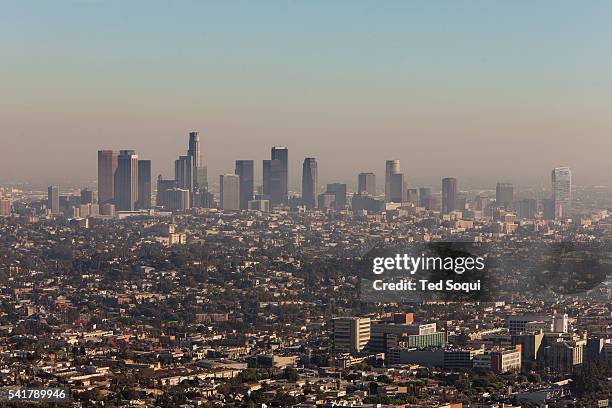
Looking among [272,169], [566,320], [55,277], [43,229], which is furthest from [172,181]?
[566,320]

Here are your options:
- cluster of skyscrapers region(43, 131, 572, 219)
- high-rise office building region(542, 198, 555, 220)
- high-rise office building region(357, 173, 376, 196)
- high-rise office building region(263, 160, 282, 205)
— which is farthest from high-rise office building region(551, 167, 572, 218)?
high-rise office building region(263, 160, 282, 205)

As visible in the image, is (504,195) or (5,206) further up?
(504,195)

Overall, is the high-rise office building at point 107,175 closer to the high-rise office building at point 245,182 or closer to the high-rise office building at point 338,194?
the high-rise office building at point 245,182

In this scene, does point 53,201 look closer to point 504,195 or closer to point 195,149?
point 195,149

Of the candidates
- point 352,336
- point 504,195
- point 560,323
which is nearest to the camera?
point 352,336

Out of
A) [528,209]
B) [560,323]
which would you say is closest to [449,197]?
[528,209]

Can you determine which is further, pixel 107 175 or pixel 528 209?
pixel 107 175

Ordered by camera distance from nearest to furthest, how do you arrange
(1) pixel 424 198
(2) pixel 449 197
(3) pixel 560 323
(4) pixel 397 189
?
(3) pixel 560 323
(2) pixel 449 197
(1) pixel 424 198
(4) pixel 397 189

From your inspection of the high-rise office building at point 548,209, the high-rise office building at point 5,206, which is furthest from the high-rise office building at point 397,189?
the high-rise office building at point 5,206
